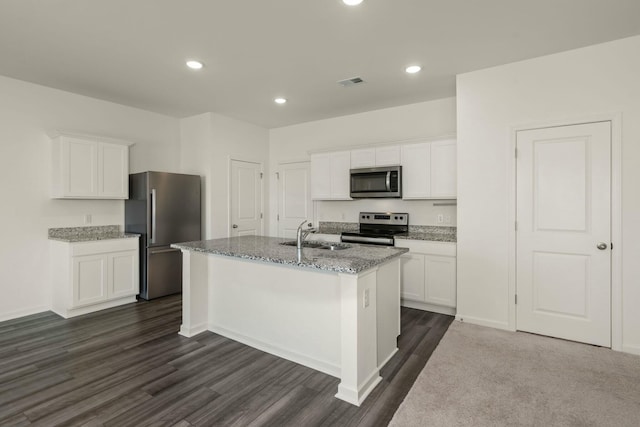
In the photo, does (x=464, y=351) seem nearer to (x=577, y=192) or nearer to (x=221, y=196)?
(x=577, y=192)

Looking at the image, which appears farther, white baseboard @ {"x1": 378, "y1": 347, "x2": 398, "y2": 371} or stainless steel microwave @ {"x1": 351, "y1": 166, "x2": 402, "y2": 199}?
stainless steel microwave @ {"x1": 351, "y1": 166, "x2": 402, "y2": 199}

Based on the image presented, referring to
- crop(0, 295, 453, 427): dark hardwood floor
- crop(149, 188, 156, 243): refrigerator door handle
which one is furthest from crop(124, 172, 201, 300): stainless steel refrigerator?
crop(0, 295, 453, 427): dark hardwood floor

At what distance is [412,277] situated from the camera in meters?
3.99

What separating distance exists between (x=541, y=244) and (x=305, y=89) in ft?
10.1

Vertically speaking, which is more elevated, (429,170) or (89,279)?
(429,170)

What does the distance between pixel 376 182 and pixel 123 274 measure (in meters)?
3.49

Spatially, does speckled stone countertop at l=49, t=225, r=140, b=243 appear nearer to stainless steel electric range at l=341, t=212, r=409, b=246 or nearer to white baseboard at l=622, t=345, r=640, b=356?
stainless steel electric range at l=341, t=212, r=409, b=246

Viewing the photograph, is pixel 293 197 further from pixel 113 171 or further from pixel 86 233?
pixel 86 233

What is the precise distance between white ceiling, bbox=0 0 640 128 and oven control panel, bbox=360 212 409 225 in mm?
1648

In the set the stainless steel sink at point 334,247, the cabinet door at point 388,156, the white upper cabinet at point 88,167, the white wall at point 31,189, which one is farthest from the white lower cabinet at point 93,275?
the cabinet door at point 388,156

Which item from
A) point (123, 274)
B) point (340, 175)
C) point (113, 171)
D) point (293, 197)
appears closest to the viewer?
point (123, 274)

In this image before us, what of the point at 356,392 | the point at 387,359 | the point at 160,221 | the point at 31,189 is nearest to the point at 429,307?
the point at 387,359

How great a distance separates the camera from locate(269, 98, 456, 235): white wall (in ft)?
14.4

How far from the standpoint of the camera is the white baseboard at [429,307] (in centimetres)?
383
